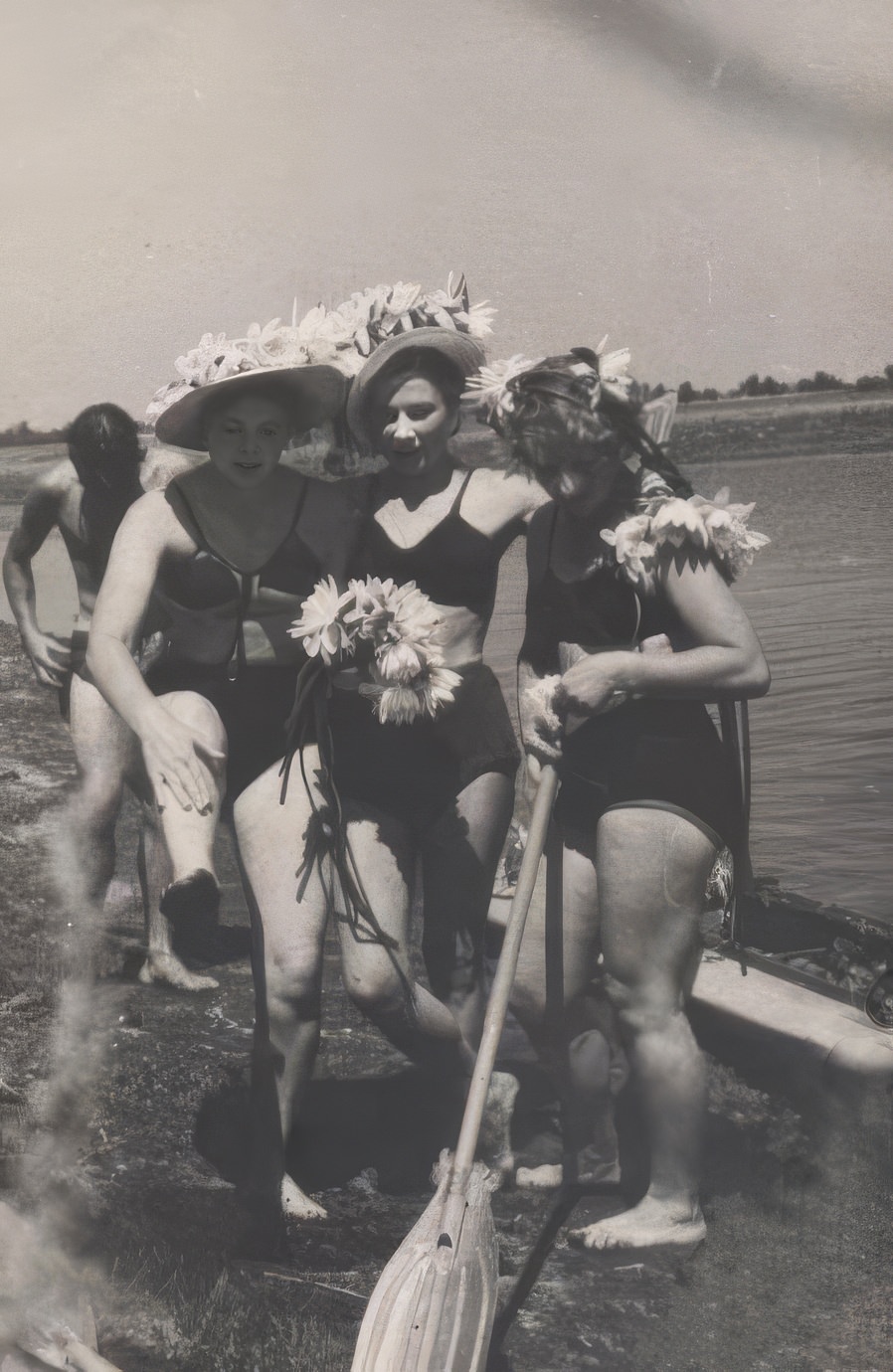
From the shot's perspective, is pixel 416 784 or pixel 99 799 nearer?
pixel 416 784

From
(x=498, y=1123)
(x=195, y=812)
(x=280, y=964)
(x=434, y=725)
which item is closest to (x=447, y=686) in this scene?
(x=434, y=725)

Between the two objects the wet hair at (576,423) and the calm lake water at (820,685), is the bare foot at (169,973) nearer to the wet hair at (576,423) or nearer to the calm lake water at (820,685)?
the calm lake water at (820,685)

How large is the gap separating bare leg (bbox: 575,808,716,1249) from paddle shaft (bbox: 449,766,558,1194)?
23cm

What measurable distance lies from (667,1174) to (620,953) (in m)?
0.61

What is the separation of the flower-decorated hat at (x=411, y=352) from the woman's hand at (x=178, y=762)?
0.97 m

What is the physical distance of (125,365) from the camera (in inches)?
154

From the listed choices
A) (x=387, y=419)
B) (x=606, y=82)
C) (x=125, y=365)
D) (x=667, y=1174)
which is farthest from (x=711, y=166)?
(x=667, y=1174)

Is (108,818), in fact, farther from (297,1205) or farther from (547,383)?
(547,383)

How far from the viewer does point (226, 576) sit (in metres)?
3.69

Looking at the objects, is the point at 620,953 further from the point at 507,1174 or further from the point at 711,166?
the point at 711,166

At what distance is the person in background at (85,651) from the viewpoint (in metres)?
3.84

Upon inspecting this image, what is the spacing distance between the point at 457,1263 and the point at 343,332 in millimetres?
2462

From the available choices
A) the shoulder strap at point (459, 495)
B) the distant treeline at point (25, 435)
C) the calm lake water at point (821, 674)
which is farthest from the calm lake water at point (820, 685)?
the distant treeline at point (25, 435)

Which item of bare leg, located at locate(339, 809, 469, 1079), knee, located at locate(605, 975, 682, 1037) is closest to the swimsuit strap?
bare leg, located at locate(339, 809, 469, 1079)
